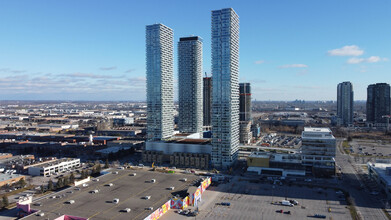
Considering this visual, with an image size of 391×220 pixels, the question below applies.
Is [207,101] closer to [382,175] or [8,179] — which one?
[382,175]

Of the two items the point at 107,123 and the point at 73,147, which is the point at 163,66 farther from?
the point at 107,123

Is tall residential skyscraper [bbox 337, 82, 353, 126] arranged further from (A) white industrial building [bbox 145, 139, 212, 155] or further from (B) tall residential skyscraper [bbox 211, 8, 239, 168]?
(A) white industrial building [bbox 145, 139, 212, 155]

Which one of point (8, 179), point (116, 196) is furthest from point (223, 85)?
point (8, 179)

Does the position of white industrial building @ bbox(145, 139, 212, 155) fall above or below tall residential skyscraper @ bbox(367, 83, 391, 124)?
below

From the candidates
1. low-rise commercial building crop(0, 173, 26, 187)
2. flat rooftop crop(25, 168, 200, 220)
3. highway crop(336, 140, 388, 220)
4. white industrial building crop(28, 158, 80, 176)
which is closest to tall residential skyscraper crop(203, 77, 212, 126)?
highway crop(336, 140, 388, 220)

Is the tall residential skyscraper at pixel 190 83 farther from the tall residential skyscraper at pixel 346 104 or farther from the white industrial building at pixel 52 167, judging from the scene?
the tall residential skyscraper at pixel 346 104
